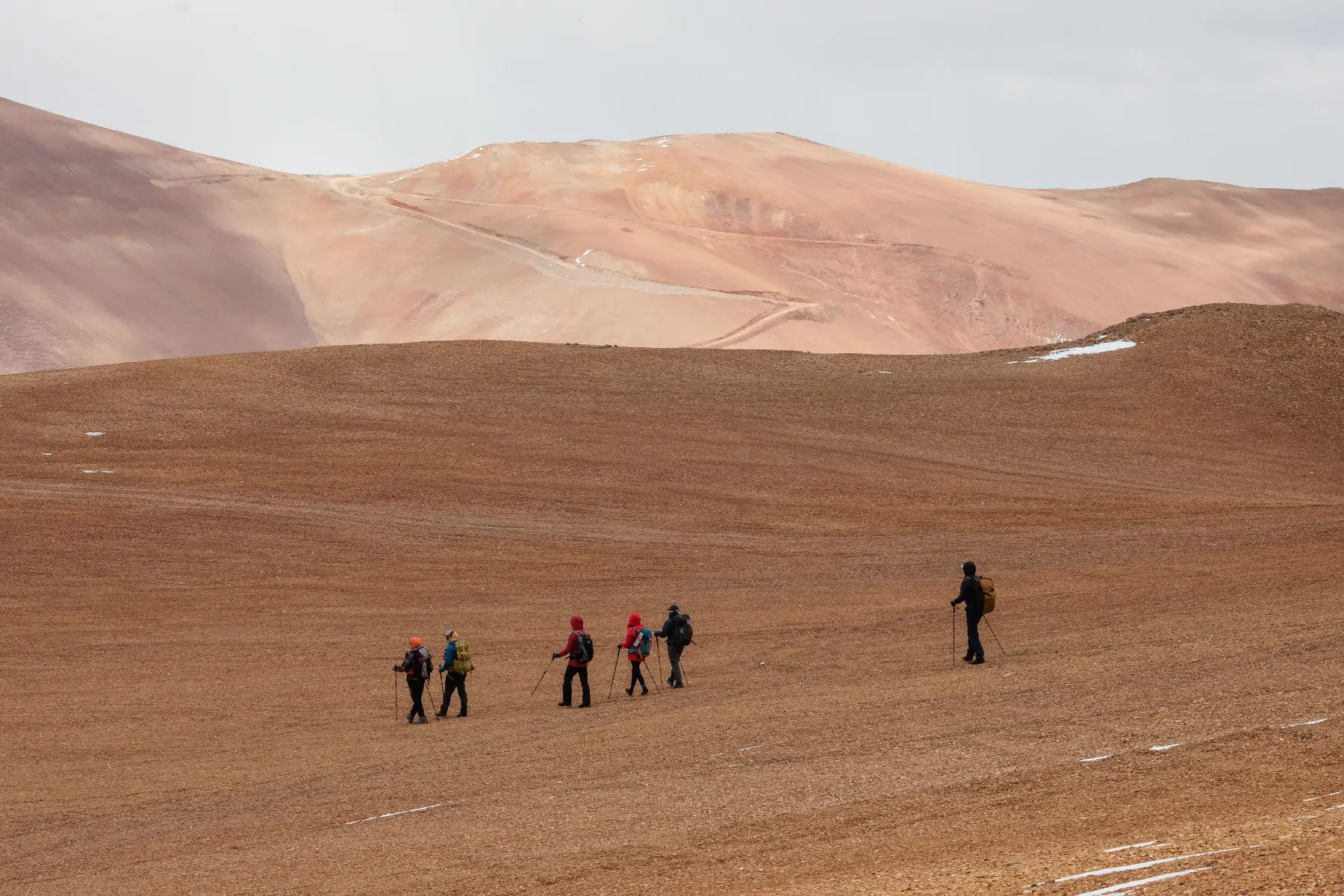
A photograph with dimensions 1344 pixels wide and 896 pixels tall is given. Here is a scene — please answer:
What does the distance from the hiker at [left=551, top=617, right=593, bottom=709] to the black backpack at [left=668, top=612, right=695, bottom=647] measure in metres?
1.46

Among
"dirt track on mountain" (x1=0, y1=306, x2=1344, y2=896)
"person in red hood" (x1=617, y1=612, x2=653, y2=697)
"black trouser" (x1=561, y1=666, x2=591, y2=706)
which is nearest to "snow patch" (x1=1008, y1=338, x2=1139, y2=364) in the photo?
"dirt track on mountain" (x1=0, y1=306, x2=1344, y2=896)

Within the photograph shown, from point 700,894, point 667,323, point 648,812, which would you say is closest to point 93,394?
point 648,812

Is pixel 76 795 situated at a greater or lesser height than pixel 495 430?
lesser

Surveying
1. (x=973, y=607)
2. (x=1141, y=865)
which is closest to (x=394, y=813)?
(x=1141, y=865)

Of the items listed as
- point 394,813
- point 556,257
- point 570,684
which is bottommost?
point 394,813

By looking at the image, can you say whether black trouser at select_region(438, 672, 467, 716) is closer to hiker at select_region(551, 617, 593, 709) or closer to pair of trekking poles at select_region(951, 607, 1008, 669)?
hiker at select_region(551, 617, 593, 709)

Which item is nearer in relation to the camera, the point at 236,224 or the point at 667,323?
the point at 667,323

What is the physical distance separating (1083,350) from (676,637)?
38357 mm

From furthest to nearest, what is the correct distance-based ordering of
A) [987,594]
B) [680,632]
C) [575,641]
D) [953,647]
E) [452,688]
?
1. [953,647]
2. [680,632]
3. [452,688]
4. [987,594]
5. [575,641]

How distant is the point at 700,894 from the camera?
460 inches

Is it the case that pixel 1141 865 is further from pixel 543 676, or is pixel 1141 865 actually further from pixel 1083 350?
pixel 1083 350

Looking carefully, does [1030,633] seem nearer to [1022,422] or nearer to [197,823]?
[197,823]

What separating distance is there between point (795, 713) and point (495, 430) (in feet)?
87.5

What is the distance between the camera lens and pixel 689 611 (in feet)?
92.9
